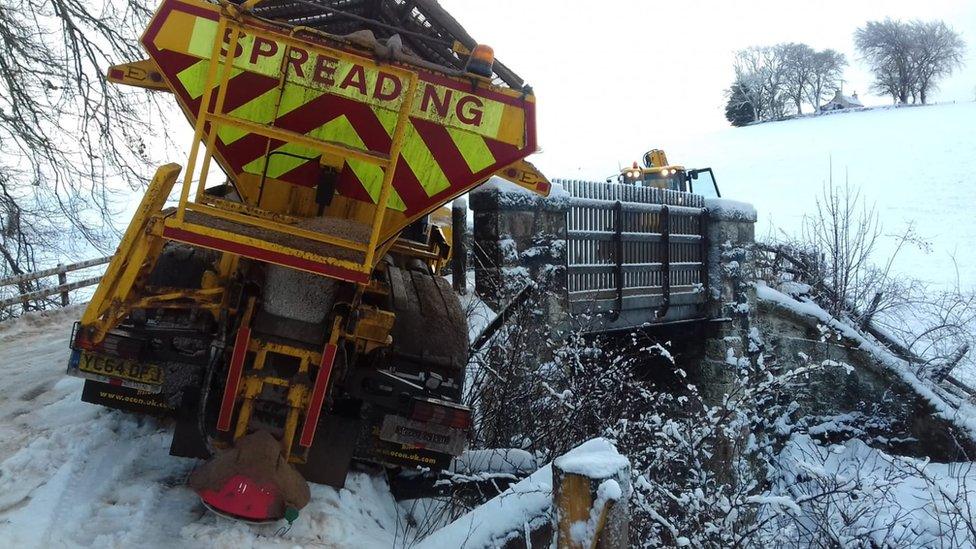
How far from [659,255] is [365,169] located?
6221mm

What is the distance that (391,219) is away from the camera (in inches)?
138

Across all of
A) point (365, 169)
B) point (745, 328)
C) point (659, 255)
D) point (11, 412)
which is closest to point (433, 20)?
point (365, 169)

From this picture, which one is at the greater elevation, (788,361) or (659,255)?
(659,255)

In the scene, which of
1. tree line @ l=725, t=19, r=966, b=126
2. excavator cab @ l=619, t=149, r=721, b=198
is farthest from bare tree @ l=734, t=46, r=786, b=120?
excavator cab @ l=619, t=149, r=721, b=198

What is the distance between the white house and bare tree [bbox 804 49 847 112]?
2.75 m

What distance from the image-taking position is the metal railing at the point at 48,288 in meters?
9.02

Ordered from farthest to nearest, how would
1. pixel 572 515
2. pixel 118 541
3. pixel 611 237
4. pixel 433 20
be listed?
1. pixel 611 237
2. pixel 433 20
3. pixel 118 541
4. pixel 572 515

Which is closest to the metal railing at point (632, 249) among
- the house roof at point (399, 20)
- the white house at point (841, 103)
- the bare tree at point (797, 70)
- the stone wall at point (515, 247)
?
the stone wall at point (515, 247)

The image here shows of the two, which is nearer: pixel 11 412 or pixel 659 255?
pixel 11 412

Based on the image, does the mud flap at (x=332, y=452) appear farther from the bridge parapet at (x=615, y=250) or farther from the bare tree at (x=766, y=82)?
the bare tree at (x=766, y=82)

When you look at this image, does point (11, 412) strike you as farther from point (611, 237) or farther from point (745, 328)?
point (745, 328)

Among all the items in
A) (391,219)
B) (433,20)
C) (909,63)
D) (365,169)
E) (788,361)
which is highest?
(909,63)

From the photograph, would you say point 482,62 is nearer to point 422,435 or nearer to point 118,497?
point 422,435

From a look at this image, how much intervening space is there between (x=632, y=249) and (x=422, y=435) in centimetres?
562
